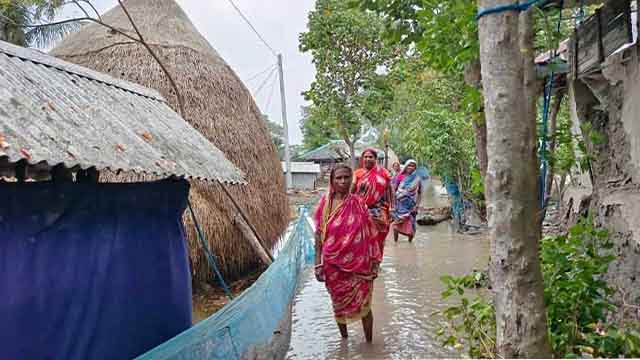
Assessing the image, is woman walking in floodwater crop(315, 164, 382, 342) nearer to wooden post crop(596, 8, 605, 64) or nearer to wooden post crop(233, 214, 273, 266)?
wooden post crop(596, 8, 605, 64)

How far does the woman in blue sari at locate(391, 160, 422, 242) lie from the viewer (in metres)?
9.02

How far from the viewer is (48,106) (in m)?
2.88

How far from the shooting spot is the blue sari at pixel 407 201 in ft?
29.6

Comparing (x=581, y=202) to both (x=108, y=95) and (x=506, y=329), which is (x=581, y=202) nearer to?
(x=506, y=329)

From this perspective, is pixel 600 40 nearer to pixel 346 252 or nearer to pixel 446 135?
pixel 346 252

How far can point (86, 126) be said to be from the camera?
3.01 metres

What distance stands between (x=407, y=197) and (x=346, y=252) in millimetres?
4756

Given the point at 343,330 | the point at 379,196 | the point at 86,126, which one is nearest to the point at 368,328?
the point at 343,330

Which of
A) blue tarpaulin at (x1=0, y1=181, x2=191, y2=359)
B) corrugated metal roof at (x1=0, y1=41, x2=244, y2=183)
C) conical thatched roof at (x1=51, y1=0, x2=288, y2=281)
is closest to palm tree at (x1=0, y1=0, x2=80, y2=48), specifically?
conical thatched roof at (x1=51, y1=0, x2=288, y2=281)

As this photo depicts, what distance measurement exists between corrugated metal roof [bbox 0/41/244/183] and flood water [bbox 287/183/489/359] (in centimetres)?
160

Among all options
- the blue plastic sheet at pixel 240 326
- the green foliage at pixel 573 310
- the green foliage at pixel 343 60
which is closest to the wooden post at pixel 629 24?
the green foliage at pixel 573 310

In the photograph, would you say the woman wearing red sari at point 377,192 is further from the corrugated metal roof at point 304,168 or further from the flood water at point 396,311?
the corrugated metal roof at point 304,168

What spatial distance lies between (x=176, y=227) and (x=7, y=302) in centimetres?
131

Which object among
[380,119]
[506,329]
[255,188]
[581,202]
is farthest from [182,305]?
[380,119]
